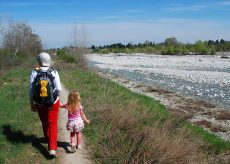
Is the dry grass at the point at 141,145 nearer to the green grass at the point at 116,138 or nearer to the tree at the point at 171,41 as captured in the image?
the green grass at the point at 116,138

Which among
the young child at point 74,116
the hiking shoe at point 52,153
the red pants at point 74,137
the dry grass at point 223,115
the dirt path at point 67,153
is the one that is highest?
the young child at point 74,116

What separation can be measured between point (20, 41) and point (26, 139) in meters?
50.5

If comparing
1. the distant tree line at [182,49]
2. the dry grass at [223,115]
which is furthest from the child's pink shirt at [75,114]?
the distant tree line at [182,49]

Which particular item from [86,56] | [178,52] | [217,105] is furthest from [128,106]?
[178,52]

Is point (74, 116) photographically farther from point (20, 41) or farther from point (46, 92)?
point (20, 41)

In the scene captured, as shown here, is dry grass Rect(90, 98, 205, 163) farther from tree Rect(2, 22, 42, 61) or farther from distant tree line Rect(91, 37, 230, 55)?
distant tree line Rect(91, 37, 230, 55)

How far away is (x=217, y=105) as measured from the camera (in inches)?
850

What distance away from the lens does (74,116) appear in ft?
30.1

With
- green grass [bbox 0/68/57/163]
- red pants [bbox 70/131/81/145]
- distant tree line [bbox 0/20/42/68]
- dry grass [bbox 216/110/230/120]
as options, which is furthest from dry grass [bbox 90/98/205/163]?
distant tree line [bbox 0/20/42/68]

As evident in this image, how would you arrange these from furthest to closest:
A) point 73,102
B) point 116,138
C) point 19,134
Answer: point 19,134
point 116,138
point 73,102

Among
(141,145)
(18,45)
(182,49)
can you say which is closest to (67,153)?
(141,145)

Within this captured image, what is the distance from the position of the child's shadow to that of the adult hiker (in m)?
0.50

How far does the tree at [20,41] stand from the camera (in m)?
54.5

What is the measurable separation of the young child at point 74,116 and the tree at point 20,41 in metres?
42.3
